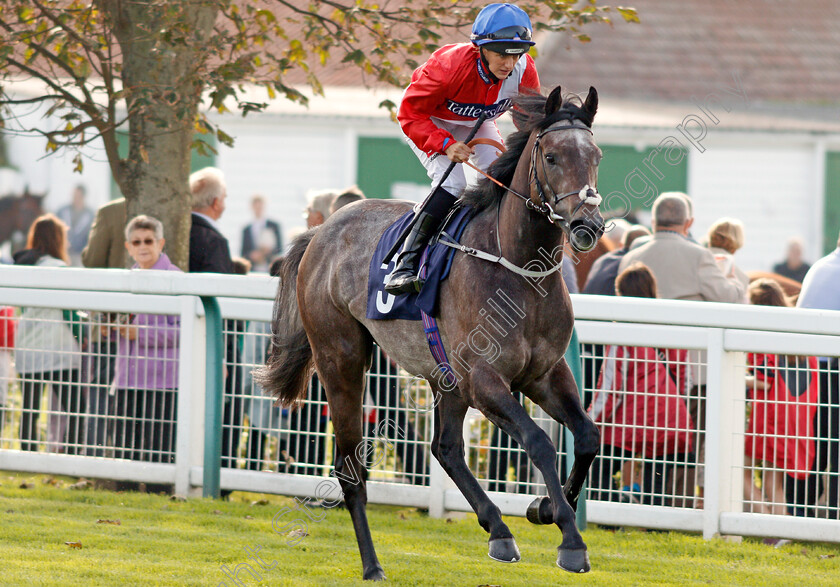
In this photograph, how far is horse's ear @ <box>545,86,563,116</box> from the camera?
3.89 meters

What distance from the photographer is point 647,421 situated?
17.3 feet

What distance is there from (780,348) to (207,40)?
12.6 ft

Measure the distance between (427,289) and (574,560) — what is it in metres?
1.25

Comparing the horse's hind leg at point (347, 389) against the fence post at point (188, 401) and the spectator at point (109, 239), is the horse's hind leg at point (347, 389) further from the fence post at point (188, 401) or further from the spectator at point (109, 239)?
the spectator at point (109, 239)

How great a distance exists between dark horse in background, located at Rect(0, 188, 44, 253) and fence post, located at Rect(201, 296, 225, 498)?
43.6ft

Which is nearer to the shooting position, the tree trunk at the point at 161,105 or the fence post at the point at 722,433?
the fence post at the point at 722,433

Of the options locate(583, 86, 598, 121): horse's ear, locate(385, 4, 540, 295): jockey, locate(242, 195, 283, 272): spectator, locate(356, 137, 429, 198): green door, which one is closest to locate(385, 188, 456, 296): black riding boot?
locate(385, 4, 540, 295): jockey

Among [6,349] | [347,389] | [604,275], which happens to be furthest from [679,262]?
[6,349]

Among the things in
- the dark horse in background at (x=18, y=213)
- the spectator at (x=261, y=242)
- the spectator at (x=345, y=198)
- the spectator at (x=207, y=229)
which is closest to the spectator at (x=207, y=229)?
the spectator at (x=207, y=229)

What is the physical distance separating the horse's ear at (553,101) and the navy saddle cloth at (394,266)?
603 mm

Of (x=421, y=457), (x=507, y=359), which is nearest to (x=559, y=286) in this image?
(x=507, y=359)

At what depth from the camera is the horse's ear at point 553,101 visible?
3889mm

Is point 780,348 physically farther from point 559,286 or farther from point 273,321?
point 273,321

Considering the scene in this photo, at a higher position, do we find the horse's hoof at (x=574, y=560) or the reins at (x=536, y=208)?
the reins at (x=536, y=208)
